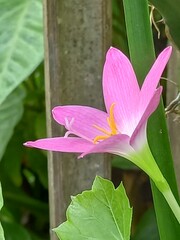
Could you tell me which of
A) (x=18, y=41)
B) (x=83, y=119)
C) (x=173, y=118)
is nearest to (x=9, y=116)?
(x=18, y=41)

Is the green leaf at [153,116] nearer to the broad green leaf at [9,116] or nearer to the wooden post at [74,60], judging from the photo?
the wooden post at [74,60]

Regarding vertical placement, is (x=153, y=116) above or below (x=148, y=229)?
above

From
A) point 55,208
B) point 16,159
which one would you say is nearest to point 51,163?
point 55,208

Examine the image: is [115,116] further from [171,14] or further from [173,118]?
[173,118]

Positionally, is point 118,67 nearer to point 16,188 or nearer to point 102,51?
point 102,51

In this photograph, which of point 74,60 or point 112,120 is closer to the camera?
point 112,120

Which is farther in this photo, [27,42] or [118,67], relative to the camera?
[27,42]
